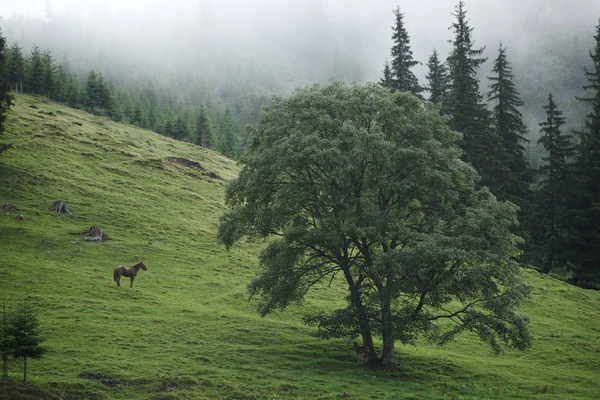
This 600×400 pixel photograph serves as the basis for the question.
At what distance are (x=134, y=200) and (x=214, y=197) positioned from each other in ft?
47.1

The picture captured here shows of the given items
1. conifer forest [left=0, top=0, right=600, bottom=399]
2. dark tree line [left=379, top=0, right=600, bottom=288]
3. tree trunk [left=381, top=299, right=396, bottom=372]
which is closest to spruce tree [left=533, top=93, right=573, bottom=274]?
dark tree line [left=379, top=0, right=600, bottom=288]

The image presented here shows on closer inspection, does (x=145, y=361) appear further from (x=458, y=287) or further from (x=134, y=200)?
(x=134, y=200)

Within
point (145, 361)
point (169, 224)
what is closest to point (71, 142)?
point (169, 224)

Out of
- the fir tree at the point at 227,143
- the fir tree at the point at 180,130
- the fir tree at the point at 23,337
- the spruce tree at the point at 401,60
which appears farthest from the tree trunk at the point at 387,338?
the fir tree at the point at 227,143

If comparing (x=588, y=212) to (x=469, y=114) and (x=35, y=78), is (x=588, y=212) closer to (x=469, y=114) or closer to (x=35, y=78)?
(x=469, y=114)

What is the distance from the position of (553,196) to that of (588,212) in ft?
21.3

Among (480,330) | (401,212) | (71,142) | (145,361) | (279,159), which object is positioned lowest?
(145,361)

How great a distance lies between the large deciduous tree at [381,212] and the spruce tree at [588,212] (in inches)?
1421

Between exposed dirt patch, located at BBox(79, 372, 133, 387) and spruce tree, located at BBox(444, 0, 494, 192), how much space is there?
47.3 meters

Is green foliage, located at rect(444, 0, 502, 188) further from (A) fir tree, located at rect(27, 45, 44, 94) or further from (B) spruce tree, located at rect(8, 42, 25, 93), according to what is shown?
(A) fir tree, located at rect(27, 45, 44, 94)

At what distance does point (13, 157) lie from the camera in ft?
197

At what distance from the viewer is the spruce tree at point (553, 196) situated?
59500mm

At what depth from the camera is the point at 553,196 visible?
203 feet

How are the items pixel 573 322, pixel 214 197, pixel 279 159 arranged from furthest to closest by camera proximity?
1. pixel 214 197
2. pixel 573 322
3. pixel 279 159
